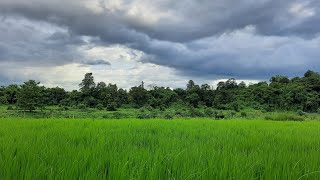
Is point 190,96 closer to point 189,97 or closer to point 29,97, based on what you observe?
point 189,97

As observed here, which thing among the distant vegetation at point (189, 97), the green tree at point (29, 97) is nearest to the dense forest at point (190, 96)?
the distant vegetation at point (189, 97)

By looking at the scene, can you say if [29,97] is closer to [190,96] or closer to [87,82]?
[87,82]

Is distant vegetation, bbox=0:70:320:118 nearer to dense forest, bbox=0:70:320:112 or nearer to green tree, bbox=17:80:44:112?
dense forest, bbox=0:70:320:112

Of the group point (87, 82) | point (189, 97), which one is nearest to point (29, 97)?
point (87, 82)

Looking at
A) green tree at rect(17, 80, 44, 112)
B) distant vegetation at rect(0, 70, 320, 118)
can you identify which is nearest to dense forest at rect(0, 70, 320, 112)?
distant vegetation at rect(0, 70, 320, 118)

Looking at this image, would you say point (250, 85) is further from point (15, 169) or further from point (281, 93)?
point (15, 169)

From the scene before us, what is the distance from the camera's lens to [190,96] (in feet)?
138

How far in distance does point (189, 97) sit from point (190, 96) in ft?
0.73

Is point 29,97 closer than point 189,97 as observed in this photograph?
Yes

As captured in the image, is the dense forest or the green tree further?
the dense forest

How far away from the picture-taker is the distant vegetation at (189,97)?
3803cm

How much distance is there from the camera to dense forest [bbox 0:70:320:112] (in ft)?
125

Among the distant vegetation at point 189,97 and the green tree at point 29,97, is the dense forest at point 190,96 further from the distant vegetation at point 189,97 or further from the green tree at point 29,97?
the green tree at point 29,97

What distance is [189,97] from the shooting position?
41938 millimetres
